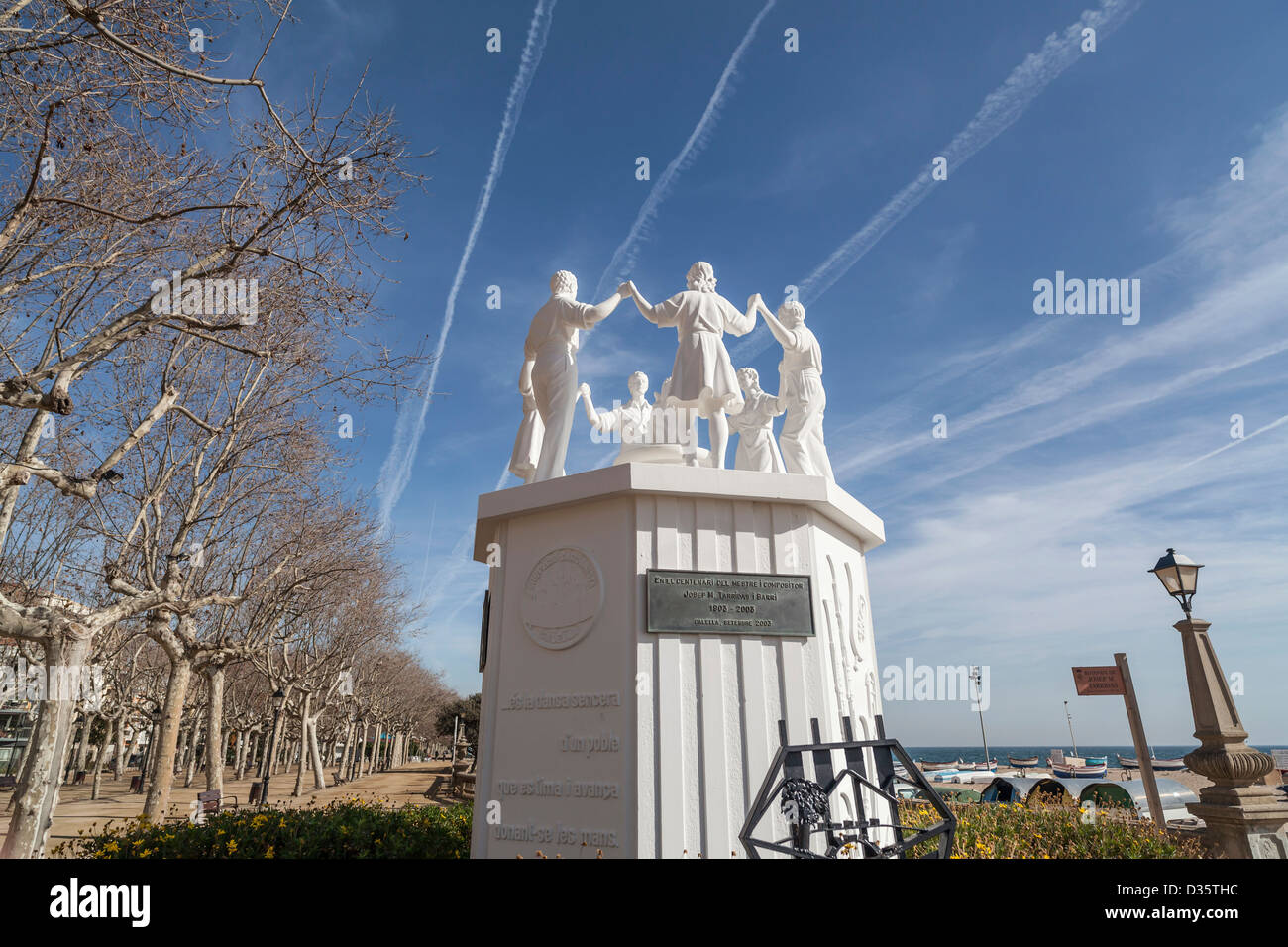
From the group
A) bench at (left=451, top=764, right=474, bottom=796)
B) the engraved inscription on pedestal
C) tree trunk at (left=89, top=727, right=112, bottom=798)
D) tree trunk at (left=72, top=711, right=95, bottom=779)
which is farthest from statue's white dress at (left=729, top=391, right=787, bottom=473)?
tree trunk at (left=72, top=711, right=95, bottom=779)

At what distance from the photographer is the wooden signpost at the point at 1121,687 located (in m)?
10.3

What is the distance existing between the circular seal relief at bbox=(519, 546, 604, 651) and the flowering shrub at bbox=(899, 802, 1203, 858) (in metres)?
3.05

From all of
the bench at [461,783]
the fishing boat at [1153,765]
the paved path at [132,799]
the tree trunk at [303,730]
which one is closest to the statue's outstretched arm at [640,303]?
the fishing boat at [1153,765]

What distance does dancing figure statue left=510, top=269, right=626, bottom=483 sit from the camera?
7.12 metres

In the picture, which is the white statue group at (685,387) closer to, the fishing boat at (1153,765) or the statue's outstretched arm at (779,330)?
the statue's outstretched arm at (779,330)

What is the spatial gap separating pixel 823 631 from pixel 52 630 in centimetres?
970

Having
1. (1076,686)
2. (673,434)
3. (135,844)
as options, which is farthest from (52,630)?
(1076,686)

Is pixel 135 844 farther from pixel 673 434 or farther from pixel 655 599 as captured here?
pixel 673 434

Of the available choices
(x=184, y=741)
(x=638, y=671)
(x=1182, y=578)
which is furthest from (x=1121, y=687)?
(x=184, y=741)

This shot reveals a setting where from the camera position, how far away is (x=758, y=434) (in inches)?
330

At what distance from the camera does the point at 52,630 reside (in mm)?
9180

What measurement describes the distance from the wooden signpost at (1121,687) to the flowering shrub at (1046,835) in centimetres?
272

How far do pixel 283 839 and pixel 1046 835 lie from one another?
23.5 feet

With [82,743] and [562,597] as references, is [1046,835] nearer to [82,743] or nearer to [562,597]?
[562,597]
